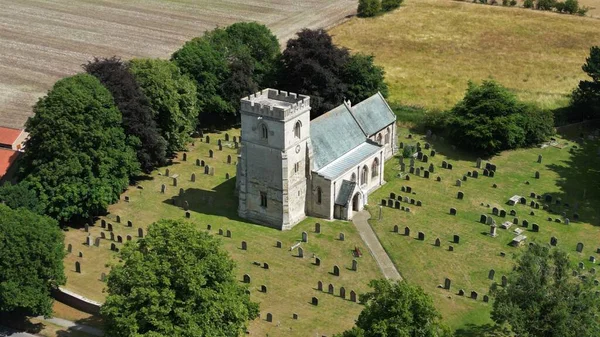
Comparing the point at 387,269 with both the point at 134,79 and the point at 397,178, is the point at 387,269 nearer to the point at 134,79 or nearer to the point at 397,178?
the point at 397,178

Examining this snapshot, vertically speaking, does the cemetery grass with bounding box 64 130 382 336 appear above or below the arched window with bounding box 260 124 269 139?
below

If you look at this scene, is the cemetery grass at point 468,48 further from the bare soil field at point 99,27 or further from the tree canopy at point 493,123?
the tree canopy at point 493,123

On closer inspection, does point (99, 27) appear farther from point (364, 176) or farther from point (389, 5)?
point (364, 176)

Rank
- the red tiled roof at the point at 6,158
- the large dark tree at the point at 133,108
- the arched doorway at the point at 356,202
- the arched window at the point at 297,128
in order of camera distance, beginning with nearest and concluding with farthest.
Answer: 1. the arched window at the point at 297,128
2. the arched doorway at the point at 356,202
3. the red tiled roof at the point at 6,158
4. the large dark tree at the point at 133,108

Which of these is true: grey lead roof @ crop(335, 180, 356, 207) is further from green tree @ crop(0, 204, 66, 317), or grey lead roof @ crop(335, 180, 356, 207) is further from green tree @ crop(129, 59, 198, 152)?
green tree @ crop(0, 204, 66, 317)

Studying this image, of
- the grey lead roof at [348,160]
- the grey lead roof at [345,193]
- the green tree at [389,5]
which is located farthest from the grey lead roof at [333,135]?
the green tree at [389,5]

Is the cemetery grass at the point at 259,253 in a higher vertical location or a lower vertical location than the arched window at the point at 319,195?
lower

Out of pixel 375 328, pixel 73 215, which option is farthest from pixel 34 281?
pixel 375 328

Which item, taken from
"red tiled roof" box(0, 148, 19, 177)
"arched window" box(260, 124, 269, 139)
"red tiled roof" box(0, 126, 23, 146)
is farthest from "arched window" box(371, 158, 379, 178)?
"red tiled roof" box(0, 126, 23, 146)
